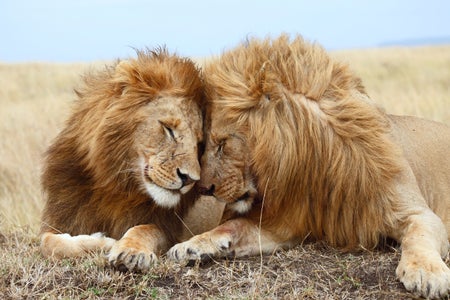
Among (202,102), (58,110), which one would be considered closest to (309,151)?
(202,102)

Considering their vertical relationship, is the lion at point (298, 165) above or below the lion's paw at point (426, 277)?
above

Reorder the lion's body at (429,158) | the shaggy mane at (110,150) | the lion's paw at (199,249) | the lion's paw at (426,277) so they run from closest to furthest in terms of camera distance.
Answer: the lion's paw at (426,277) < the lion's paw at (199,249) < the shaggy mane at (110,150) < the lion's body at (429,158)

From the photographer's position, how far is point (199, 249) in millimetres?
3363

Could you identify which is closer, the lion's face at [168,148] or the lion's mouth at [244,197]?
the lion's face at [168,148]

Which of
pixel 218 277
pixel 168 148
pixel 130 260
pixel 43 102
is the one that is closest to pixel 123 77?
pixel 168 148

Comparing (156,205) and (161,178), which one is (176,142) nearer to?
(161,178)

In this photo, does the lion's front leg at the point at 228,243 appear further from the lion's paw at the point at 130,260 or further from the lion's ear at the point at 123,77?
the lion's ear at the point at 123,77

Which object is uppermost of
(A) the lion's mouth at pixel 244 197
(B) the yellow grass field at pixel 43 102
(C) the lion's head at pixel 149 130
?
(C) the lion's head at pixel 149 130

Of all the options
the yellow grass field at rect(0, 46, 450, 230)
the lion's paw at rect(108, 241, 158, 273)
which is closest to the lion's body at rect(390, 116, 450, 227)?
the yellow grass field at rect(0, 46, 450, 230)

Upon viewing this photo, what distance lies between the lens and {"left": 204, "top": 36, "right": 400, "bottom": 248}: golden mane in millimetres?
3402

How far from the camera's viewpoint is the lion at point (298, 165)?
3400mm

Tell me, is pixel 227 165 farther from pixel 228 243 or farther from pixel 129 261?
pixel 129 261

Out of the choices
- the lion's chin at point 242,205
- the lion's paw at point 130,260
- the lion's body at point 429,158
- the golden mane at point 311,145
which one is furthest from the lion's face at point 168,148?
the lion's body at point 429,158

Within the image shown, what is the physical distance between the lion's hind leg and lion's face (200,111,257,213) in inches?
22.5
